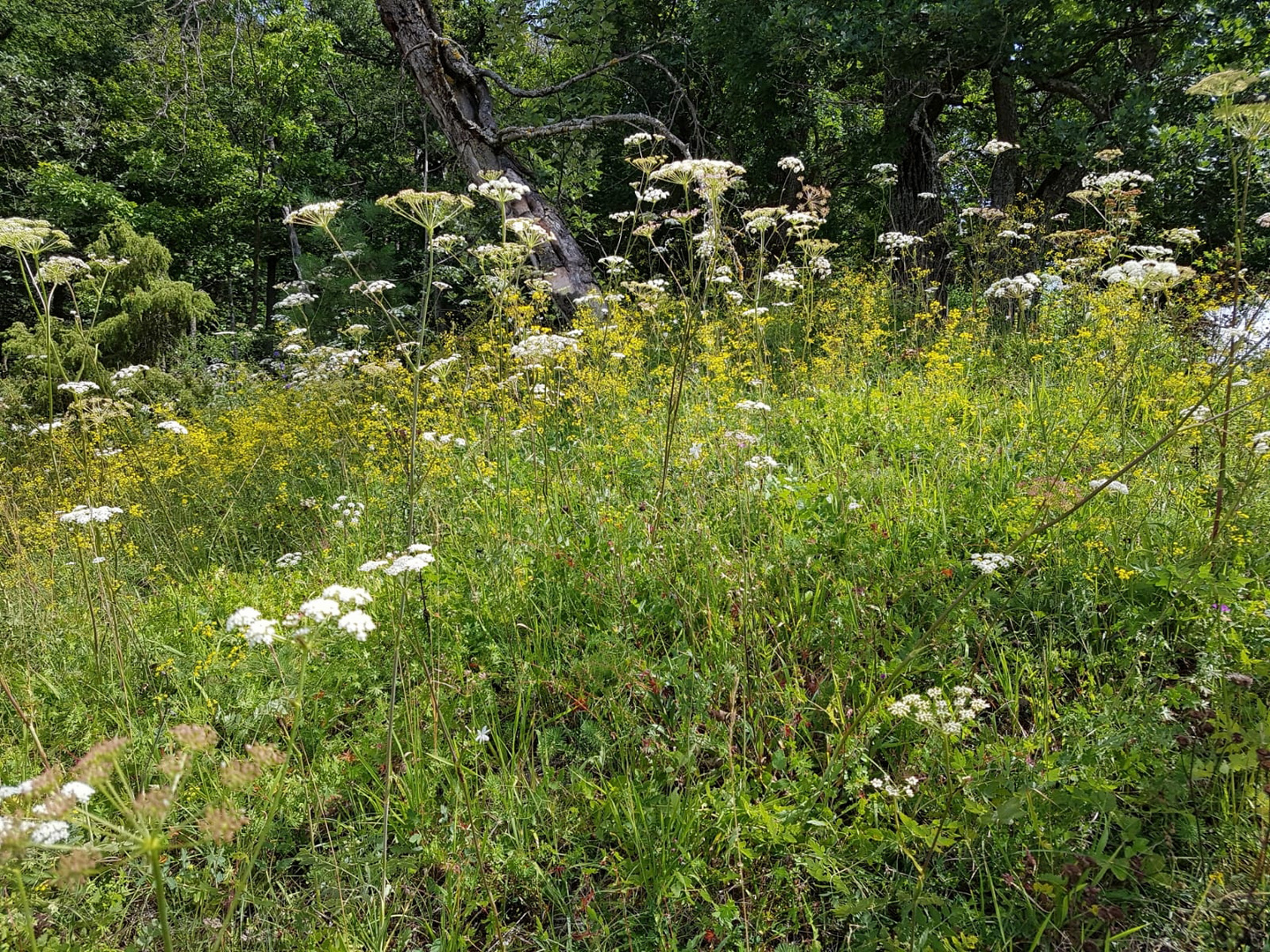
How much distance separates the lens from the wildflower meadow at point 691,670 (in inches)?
58.5

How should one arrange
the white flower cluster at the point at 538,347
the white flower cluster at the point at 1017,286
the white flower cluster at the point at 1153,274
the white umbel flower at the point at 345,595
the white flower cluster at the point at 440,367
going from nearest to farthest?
the white umbel flower at the point at 345,595 < the white flower cluster at the point at 1153,274 < the white flower cluster at the point at 538,347 < the white flower cluster at the point at 440,367 < the white flower cluster at the point at 1017,286

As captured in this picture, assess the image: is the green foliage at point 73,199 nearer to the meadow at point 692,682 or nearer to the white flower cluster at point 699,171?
the meadow at point 692,682

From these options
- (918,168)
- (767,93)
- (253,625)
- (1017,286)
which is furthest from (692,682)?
(767,93)

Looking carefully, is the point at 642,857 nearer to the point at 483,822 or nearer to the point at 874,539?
the point at 483,822

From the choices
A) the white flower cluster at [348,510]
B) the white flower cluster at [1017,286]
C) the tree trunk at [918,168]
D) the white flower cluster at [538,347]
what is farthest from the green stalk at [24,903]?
the tree trunk at [918,168]

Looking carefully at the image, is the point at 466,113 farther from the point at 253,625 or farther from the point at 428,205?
the point at 253,625

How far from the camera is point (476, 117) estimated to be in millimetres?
6777

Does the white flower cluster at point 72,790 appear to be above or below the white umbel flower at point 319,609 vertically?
below

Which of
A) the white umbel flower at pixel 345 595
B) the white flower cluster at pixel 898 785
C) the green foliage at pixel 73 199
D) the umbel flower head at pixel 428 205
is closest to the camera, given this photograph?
the white umbel flower at pixel 345 595

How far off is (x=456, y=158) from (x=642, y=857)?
7.34 m

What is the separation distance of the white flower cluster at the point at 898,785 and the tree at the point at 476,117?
5.51 meters

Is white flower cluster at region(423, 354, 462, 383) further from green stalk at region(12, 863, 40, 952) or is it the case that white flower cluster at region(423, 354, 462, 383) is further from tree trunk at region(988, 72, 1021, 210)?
tree trunk at region(988, 72, 1021, 210)

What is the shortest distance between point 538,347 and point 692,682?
1576 millimetres

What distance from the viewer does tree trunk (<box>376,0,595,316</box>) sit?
6.34 metres
